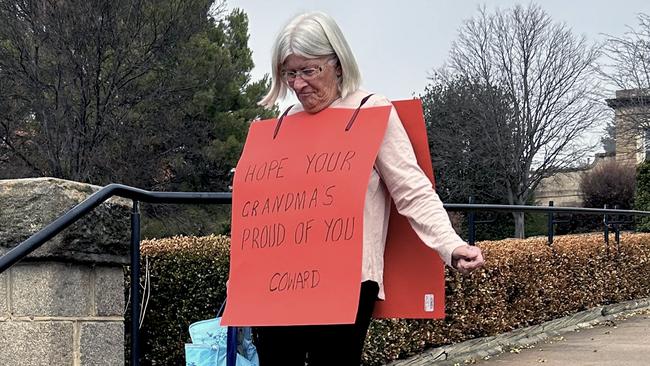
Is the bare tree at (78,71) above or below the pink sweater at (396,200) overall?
above

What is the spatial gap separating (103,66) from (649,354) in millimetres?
15025

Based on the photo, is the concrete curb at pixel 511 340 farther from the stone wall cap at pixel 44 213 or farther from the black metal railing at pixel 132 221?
the stone wall cap at pixel 44 213

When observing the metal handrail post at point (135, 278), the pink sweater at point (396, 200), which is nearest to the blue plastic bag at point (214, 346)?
the metal handrail post at point (135, 278)

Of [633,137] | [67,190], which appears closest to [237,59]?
[633,137]

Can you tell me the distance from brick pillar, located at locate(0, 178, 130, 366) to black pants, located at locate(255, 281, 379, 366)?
3.05 feet

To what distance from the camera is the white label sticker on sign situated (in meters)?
2.35

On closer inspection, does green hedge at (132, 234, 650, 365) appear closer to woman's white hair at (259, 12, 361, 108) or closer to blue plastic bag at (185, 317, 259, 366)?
blue plastic bag at (185, 317, 259, 366)

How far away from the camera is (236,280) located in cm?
236

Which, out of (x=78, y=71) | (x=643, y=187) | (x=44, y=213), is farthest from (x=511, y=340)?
(x=643, y=187)

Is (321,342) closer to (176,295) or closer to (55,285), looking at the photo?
(55,285)

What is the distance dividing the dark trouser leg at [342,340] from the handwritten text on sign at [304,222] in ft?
0.21

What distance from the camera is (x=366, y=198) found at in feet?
7.40

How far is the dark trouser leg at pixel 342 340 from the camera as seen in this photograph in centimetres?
219

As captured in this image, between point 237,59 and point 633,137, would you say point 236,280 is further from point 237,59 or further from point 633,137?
point 633,137
